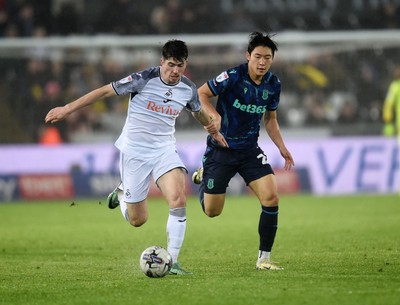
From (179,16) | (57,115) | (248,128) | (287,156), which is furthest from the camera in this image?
(179,16)

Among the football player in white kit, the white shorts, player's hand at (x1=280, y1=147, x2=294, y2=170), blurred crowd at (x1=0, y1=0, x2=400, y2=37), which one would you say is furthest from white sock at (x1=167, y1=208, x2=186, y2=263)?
blurred crowd at (x1=0, y1=0, x2=400, y2=37)

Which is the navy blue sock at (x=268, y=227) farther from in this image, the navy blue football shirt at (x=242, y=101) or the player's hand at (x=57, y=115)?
the player's hand at (x=57, y=115)

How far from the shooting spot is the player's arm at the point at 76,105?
30.9 feet

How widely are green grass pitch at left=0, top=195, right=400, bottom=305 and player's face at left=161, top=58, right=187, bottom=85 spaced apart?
77.6 inches

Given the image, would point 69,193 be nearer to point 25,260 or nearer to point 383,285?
point 25,260

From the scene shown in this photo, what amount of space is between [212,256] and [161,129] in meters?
2.15

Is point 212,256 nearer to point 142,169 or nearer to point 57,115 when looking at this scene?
point 142,169

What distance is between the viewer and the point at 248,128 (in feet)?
35.3

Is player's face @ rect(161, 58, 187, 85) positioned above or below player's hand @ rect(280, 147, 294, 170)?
above

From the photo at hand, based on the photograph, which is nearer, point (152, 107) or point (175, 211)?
point (175, 211)

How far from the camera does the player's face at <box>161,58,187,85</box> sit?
32.3 feet

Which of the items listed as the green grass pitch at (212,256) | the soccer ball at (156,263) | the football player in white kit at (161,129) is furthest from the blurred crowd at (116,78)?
the soccer ball at (156,263)

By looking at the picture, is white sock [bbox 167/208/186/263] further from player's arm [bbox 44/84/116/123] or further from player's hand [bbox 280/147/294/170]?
player's hand [bbox 280/147/294/170]

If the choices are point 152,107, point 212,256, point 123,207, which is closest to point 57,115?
point 152,107
